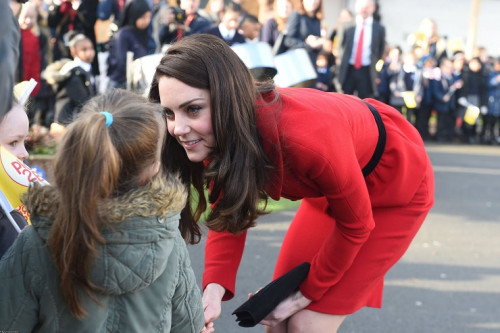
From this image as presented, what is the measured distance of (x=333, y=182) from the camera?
243 cm

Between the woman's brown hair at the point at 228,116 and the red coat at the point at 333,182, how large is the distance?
2.5 inches

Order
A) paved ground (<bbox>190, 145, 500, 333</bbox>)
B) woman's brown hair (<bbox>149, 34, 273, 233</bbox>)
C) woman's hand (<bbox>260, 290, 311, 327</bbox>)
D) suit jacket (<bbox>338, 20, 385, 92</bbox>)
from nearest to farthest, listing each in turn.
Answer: woman's brown hair (<bbox>149, 34, 273, 233</bbox>) → woman's hand (<bbox>260, 290, 311, 327</bbox>) → paved ground (<bbox>190, 145, 500, 333</bbox>) → suit jacket (<bbox>338, 20, 385, 92</bbox>)

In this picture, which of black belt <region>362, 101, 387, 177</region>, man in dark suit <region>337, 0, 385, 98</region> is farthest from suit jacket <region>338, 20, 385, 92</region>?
black belt <region>362, 101, 387, 177</region>

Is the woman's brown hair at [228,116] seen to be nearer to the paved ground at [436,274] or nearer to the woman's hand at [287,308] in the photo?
the woman's hand at [287,308]

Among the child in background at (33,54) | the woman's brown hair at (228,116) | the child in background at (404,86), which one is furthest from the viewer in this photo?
the child in background at (404,86)

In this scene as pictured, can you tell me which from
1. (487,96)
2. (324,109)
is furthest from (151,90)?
(487,96)

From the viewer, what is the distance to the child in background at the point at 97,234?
189 centimetres

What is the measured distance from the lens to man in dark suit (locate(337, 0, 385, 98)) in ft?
33.9

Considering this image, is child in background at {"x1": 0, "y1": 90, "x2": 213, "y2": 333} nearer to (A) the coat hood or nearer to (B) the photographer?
(A) the coat hood

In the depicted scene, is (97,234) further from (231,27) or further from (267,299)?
(231,27)

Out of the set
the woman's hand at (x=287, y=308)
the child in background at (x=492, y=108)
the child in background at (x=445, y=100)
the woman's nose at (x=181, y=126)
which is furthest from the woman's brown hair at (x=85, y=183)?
the child in background at (x=492, y=108)

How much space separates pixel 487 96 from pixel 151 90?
14695 millimetres

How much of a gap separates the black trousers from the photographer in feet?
8.69

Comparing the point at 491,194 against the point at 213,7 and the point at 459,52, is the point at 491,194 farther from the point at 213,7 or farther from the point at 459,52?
the point at 459,52
